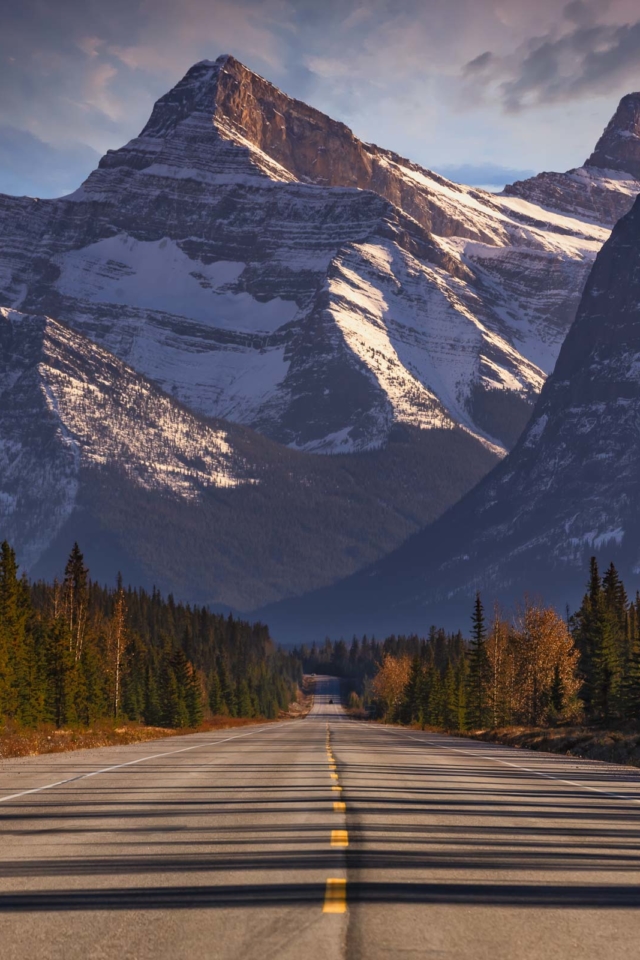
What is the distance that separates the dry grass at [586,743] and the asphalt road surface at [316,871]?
16666mm

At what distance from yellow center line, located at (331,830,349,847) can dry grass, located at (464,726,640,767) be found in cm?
2336

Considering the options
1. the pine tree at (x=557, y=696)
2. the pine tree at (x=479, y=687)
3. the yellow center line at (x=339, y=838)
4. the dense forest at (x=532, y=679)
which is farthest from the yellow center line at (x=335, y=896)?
the pine tree at (x=479, y=687)

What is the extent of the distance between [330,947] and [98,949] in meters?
1.92

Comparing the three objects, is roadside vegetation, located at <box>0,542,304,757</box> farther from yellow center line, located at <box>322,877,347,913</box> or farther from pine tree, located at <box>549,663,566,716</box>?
yellow center line, located at <box>322,877,347,913</box>

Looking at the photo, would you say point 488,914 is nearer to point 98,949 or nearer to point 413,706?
point 98,949

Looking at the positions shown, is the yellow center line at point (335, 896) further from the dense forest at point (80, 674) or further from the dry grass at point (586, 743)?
the dense forest at point (80, 674)

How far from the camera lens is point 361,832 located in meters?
17.1

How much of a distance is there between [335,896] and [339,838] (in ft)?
13.2

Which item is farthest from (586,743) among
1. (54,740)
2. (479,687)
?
(479,687)

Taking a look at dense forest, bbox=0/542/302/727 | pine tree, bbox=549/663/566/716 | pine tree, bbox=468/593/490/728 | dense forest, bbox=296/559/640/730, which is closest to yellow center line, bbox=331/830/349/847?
dense forest, bbox=0/542/302/727

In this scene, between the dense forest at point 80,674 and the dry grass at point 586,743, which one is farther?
the dense forest at point 80,674

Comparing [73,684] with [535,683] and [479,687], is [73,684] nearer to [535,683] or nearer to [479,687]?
[535,683]

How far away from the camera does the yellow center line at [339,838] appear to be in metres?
15.8

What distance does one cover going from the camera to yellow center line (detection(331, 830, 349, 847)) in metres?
15.8
